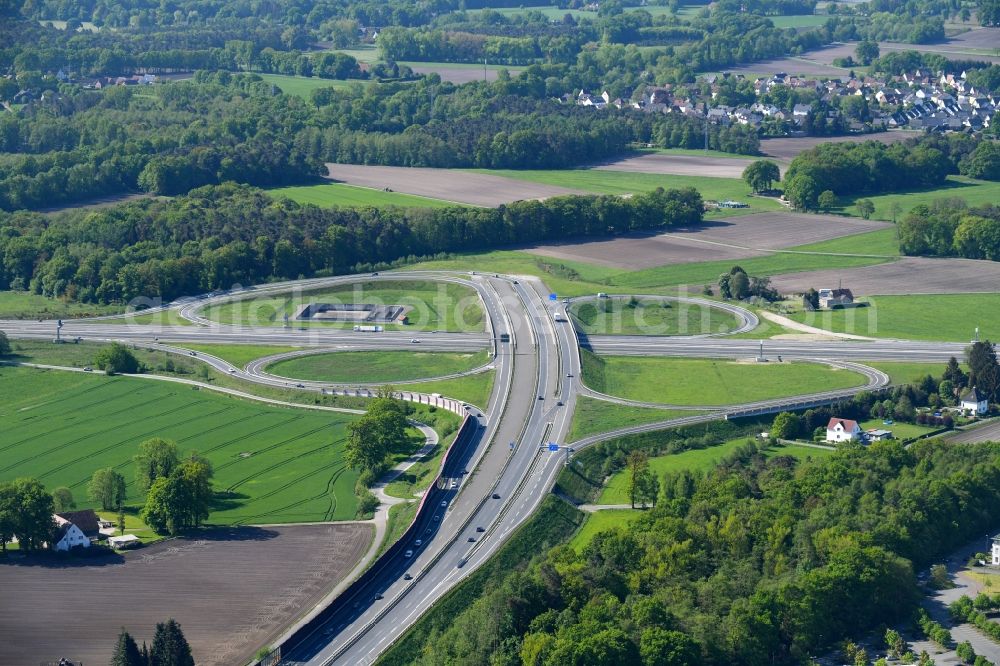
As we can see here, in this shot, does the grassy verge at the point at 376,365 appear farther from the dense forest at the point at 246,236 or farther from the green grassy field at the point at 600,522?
the green grassy field at the point at 600,522

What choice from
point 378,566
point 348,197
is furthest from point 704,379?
point 348,197

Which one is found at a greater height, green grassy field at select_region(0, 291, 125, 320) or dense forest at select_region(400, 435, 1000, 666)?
green grassy field at select_region(0, 291, 125, 320)

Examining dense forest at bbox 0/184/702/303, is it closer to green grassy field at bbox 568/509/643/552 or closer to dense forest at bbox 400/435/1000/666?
green grassy field at bbox 568/509/643/552

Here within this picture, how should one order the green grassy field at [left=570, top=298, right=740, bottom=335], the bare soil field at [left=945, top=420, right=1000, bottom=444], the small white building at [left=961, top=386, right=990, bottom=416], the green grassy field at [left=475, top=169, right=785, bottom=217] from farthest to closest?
the green grassy field at [left=475, top=169, right=785, bottom=217]
the green grassy field at [left=570, top=298, right=740, bottom=335]
the small white building at [left=961, top=386, right=990, bottom=416]
the bare soil field at [left=945, top=420, right=1000, bottom=444]

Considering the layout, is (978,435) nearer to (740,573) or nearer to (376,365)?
(740,573)

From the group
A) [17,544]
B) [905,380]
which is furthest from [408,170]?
[17,544]

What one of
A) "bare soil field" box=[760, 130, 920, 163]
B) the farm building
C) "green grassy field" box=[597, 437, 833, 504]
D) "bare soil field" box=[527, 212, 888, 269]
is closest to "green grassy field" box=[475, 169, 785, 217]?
"bare soil field" box=[527, 212, 888, 269]
